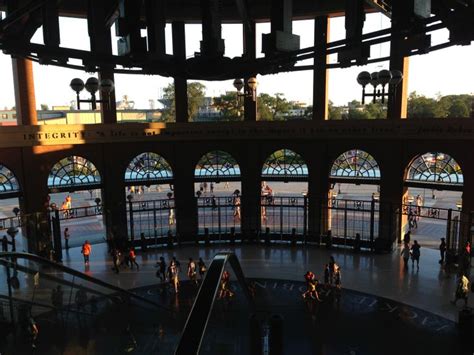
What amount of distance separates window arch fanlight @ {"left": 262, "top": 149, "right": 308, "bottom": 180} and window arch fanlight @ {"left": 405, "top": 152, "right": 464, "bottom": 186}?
590 centimetres

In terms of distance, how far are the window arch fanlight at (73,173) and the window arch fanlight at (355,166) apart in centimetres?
1362

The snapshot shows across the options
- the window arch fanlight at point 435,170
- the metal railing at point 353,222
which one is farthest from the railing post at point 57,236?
A: the window arch fanlight at point 435,170

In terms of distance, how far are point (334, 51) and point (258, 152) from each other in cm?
1881

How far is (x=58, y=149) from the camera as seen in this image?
73.5 ft

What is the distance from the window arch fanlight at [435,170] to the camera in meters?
21.7

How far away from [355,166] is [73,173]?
51.9 feet

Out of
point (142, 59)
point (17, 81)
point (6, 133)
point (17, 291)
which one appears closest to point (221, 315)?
point (17, 291)

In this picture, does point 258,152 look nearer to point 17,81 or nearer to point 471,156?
point 471,156

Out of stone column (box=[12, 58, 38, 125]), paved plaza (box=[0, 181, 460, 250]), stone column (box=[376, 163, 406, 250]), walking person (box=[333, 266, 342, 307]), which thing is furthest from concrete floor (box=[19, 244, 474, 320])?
stone column (box=[12, 58, 38, 125])

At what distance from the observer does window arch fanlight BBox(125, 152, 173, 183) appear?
2470 cm

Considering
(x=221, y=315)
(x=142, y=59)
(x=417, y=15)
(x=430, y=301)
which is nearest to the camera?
(x=417, y=15)

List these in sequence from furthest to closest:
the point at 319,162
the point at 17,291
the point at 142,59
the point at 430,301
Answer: the point at 319,162
the point at 430,301
the point at 17,291
the point at 142,59

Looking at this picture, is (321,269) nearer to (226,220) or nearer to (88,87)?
(226,220)

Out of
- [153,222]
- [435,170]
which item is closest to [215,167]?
[153,222]
